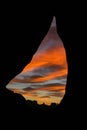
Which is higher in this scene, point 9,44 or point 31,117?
point 9,44

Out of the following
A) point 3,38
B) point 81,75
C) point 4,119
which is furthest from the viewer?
point 3,38

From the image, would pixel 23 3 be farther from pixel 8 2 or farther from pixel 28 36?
pixel 28 36

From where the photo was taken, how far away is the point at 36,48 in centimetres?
1627

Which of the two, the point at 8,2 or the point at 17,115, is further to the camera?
the point at 8,2

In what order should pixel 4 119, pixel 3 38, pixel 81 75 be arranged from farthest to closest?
pixel 3 38
pixel 81 75
pixel 4 119

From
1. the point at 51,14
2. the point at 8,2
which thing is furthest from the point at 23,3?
the point at 51,14

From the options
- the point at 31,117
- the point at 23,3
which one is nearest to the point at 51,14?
the point at 23,3

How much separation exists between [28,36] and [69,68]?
327cm

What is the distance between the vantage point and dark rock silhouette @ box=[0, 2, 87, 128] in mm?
13086

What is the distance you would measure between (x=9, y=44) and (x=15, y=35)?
25.8 inches

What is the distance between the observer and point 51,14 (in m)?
15.8

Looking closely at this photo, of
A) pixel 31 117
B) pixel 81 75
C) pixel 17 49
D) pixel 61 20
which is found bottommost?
pixel 31 117

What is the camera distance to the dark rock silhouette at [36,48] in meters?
13.1

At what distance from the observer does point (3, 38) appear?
15133 millimetres
